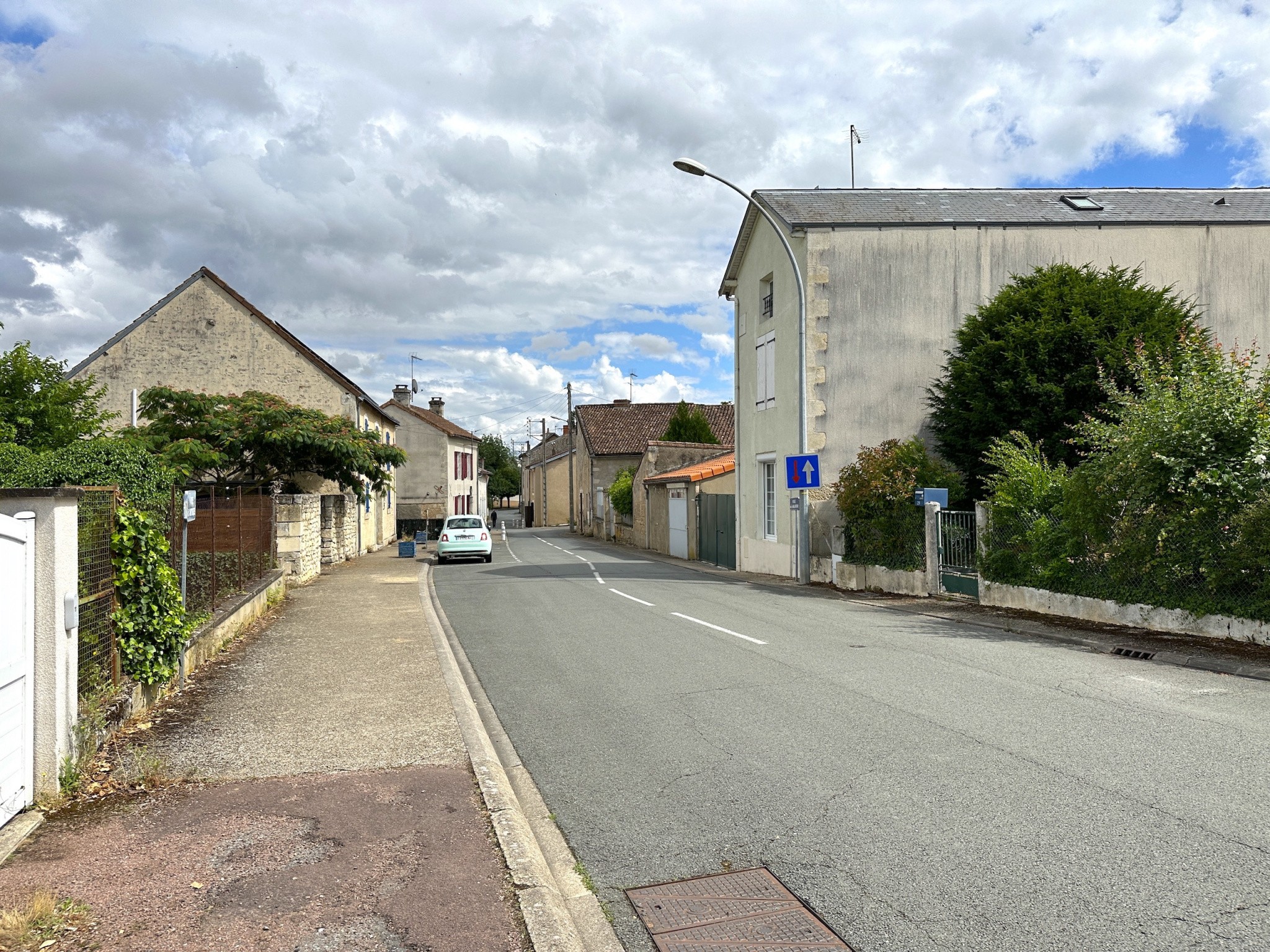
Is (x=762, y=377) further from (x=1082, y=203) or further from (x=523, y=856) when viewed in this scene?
(x=523, y=856)

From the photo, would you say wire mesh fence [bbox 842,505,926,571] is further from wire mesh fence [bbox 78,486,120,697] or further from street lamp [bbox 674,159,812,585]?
wire mesh fence [bbox 78,486,120,697]

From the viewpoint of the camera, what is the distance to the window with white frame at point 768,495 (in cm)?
2330

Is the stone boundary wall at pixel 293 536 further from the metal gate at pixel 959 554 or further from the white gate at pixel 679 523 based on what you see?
the white gate at pixel 679 523

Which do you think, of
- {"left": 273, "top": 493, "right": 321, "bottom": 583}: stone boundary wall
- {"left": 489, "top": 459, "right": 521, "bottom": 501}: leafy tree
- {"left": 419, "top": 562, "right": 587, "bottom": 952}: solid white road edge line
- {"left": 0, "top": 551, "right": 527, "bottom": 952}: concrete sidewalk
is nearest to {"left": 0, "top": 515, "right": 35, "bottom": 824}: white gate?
{"left": 0, "top": 551, "right": 527, "bottom": 952}: concrete sidewalk

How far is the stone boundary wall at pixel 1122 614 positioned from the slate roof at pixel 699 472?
1236 cm

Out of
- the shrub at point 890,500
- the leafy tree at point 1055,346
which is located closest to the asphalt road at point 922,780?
the shrub at point 890,500

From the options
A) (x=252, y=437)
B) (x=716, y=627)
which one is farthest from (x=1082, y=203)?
(x=252, y=437)

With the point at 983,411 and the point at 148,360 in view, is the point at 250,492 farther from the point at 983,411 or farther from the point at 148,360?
the point at 983,411

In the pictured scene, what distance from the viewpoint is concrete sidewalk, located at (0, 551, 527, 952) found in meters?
3.79

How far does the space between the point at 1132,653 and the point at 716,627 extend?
487 cm

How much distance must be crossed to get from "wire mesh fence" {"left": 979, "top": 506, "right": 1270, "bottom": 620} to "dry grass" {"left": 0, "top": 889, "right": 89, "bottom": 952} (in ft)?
34.8

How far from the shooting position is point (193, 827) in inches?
194

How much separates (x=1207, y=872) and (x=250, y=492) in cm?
2228

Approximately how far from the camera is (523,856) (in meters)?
4.55
